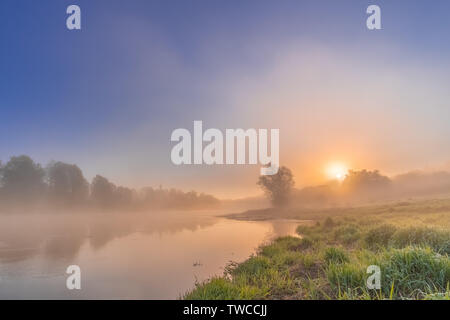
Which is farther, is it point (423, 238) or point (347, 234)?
point (347, 234)

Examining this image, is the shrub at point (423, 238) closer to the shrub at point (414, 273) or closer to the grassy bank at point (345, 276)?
the grassy bank at point (345, 276)

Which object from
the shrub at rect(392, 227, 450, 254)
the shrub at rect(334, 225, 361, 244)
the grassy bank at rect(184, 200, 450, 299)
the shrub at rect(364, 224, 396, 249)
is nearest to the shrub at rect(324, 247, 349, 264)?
the grassy bank at rect(184, 200, 450, 299)

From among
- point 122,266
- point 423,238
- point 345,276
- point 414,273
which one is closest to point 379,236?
point 423,238

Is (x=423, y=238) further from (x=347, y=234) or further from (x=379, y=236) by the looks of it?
(x=347, y=234)

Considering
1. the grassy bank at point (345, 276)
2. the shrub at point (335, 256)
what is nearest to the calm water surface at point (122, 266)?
the grassy bank at point (345, 276)

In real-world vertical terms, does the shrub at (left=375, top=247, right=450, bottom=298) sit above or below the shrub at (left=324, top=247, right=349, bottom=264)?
above

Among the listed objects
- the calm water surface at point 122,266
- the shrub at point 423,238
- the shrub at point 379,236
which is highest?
the shrub at point 423,238

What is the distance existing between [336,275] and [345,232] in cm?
688

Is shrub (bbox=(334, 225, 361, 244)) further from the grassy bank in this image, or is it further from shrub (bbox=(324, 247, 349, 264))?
shrub (bbox=(324, 247, 349, 264))

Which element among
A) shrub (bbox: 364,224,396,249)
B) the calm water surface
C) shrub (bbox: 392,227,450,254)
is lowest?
the calm water surface

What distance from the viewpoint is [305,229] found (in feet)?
40.9

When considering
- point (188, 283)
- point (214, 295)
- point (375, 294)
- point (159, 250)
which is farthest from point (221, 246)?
point (375, 294)

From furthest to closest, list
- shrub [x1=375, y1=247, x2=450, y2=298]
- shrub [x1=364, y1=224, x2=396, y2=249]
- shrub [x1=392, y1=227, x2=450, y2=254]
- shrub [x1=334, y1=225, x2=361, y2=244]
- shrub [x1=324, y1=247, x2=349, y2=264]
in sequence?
shrub [x1=334, y1=225, x2=361, y2=244]
shrub [x1=364, y1=224, x2=396, y2=249]
shrub [x1=392, y1=227, x2=450, y2=254]
shrub [x1=324, y1=247, x2=349, y2=264]
shrub [x1=375, y1=247, x2=450, y2=298]
